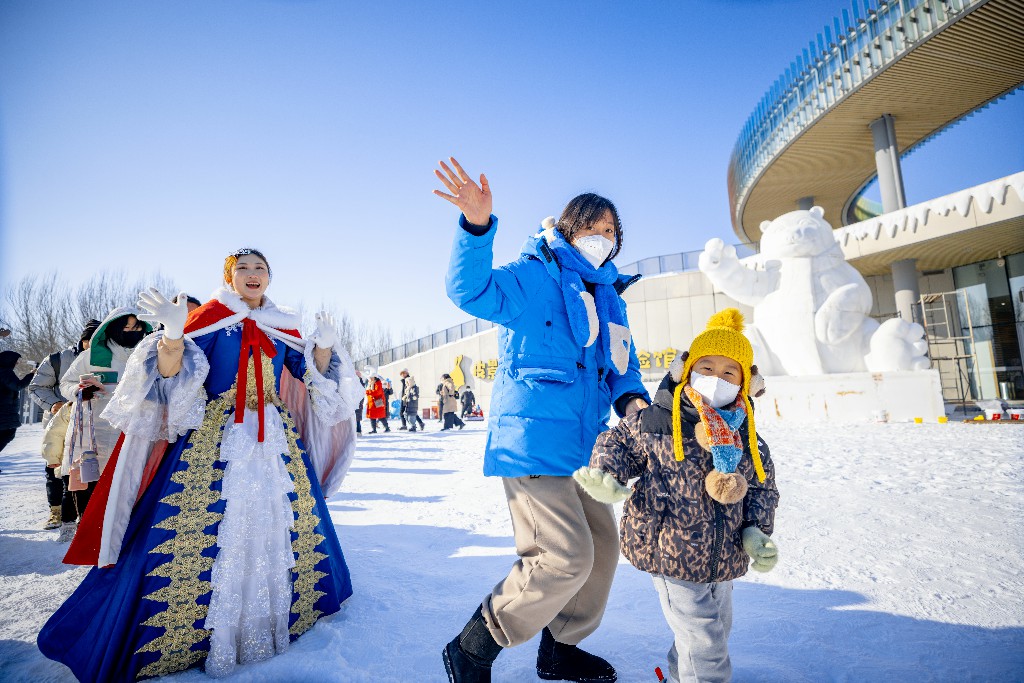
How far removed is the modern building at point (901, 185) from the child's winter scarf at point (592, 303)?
1428cm

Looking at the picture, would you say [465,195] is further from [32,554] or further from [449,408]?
[449,408]

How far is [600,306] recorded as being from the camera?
1.99 metres

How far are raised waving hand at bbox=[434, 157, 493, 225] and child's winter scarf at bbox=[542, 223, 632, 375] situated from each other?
411 mm

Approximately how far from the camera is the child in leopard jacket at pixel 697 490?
5.03 ft

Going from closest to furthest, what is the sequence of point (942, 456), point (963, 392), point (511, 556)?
point (511, 556) < point (942, 456) < point (963, 392)

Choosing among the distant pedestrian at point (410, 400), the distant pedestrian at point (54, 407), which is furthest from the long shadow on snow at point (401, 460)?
the distant pedestrian at point (410, 400)

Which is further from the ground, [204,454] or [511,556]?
[204,454]

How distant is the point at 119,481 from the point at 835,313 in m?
10.6

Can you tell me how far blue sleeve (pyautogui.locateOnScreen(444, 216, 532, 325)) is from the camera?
1.59 meters

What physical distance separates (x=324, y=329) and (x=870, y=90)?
17.4 meters

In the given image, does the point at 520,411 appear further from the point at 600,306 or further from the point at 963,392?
the point at 963,392

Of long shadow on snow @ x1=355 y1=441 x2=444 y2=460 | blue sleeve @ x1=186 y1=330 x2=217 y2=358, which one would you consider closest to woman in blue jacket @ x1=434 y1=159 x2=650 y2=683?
blue sleeve @ x1=186 y1=330 x2=217 y2=358

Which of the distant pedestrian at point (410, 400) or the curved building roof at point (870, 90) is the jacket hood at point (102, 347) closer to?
the distant pedestrian at point (410, 400)

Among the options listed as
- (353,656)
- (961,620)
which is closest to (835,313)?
(961,620)
